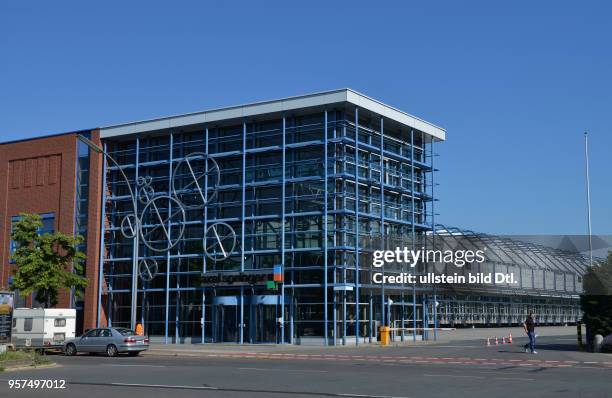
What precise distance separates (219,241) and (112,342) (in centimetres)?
1264

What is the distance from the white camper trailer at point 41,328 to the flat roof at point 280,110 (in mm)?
15321

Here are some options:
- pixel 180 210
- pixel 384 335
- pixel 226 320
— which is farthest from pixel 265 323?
pixel 180 210

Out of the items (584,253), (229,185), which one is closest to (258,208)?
(229,185)

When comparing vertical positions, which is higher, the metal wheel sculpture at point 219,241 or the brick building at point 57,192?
the brick building at point 57,192

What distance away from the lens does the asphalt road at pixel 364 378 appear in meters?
17.4

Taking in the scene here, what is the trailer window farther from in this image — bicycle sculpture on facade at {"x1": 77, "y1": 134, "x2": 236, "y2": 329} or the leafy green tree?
the leafy green tree

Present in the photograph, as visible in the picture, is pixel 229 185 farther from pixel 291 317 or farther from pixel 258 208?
pixel 291 317

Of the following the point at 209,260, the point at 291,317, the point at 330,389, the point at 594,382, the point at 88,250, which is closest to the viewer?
the point at 330,389

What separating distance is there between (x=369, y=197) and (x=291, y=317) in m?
8.82

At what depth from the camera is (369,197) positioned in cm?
4775

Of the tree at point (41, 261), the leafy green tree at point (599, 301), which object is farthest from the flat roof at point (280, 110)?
the leafy green tree at point (599, 301)

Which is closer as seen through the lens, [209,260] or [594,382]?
[594,382]

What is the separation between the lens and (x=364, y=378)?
21344mm

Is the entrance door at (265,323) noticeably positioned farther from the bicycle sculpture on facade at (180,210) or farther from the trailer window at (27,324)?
the trailer window at (27,324)
